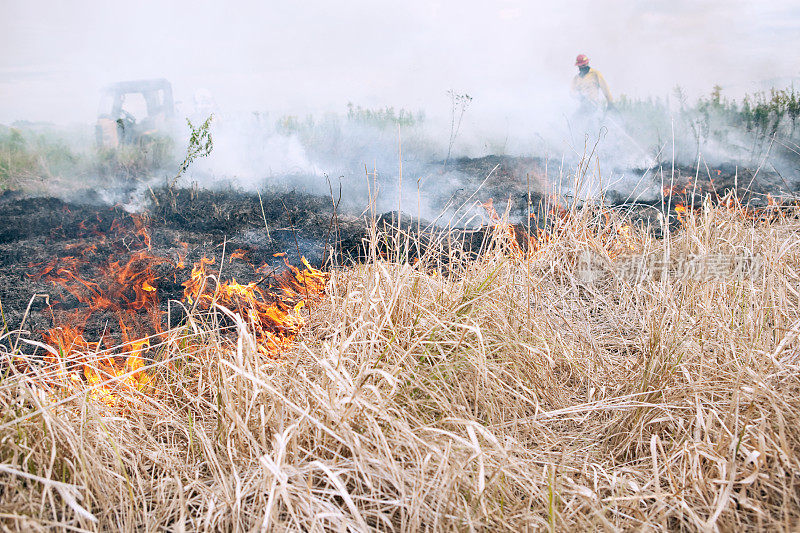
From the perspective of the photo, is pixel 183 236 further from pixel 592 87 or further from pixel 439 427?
pixel 592 87

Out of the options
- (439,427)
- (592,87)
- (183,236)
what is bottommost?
(439,427)

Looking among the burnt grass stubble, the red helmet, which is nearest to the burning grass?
the burnt grass stubble

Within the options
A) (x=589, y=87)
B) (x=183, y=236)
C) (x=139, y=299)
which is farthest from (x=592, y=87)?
(x=139, y=299)

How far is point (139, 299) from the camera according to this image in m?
3.02

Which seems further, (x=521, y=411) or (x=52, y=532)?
(x=521, y=411)

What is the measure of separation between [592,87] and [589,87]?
5 cm

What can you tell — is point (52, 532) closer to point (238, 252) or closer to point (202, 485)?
point (202, 485)

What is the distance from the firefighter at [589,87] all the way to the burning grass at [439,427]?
6753mm

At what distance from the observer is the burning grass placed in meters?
1.39

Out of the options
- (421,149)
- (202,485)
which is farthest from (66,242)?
(421,149)

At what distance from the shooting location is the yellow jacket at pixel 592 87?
8.66 m

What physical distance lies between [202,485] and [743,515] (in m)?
1.57

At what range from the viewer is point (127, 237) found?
13.7 feet

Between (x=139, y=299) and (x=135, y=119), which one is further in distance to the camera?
(x=135, y=119)
